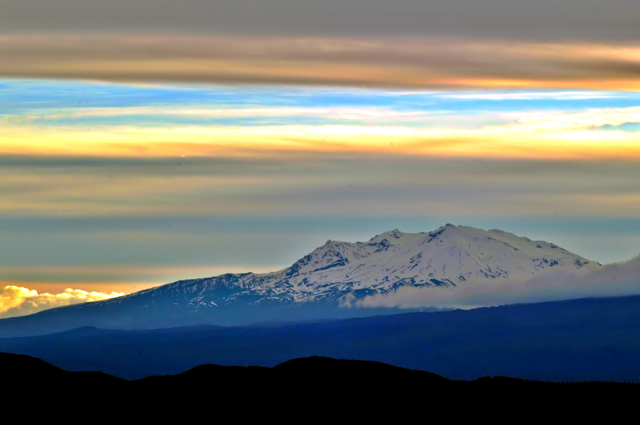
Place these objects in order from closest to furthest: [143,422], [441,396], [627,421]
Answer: [143,422] → [627,421] → [441,396]

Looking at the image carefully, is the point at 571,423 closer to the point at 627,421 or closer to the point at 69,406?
the point at 627,421

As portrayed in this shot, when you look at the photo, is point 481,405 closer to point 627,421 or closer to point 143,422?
point 627,421

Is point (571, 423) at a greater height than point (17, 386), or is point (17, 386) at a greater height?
point (17, 386)

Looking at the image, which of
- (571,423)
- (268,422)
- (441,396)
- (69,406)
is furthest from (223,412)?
(571,423)

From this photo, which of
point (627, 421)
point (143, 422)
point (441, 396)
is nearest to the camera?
point (143, 422)

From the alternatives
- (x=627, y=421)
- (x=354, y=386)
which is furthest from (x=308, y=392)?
(x=627, y=421)

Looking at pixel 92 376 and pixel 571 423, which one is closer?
pixel 571 423
